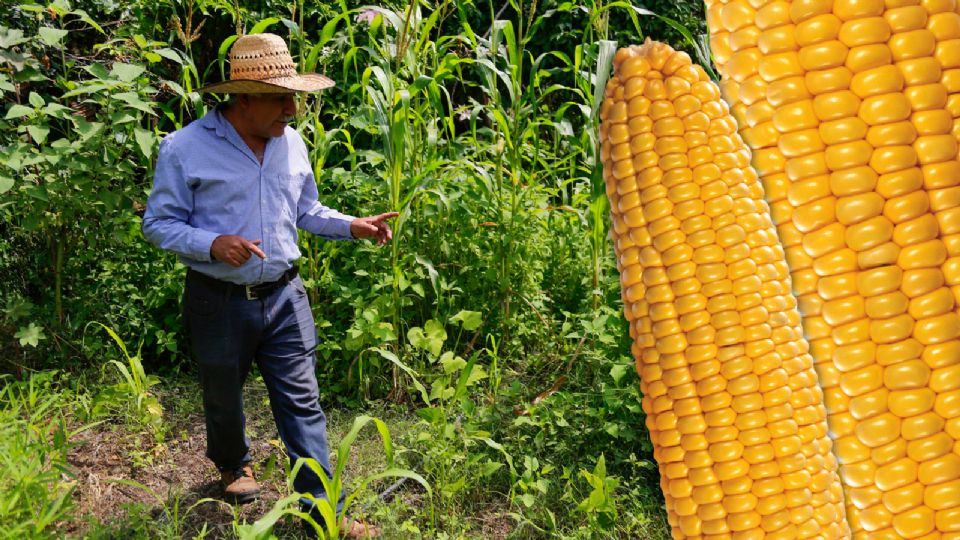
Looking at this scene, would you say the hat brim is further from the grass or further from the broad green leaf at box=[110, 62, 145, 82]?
the grass

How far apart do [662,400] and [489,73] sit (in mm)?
3464

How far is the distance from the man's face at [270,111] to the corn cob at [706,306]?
222 centimetres

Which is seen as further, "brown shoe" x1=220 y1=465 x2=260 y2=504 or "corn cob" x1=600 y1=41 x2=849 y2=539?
"brown shoe" x1=220 y1=465 x2=260 y2=504

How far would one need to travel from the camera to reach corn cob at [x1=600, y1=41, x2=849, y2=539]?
69cm

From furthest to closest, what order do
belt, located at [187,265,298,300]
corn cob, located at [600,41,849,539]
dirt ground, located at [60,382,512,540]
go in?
dirt ground, located at [60,382,512,540], belt, located at [187,265,298,300], corn cob, located at [600,41,849,539]

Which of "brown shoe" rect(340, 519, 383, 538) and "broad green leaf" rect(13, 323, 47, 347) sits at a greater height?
"broad green leaf" rect(13, 323, 47, 347)

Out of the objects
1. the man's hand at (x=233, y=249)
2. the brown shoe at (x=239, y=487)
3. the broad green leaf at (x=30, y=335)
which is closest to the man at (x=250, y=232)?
the man's hand at (x=233, y=249)

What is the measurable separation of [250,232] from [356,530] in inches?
43.8

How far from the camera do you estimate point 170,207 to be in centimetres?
279

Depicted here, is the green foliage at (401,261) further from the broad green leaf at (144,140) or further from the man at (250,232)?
the man at (250,232)

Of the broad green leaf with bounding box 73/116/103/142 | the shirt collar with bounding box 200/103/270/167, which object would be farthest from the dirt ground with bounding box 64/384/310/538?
the broad green leaf with bounding box 73/116/103/142

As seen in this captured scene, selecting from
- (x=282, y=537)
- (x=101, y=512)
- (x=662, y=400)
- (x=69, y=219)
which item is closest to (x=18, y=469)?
(x=101, y=512)

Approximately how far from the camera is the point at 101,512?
128 inches

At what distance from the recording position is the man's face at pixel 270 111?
109 inches
